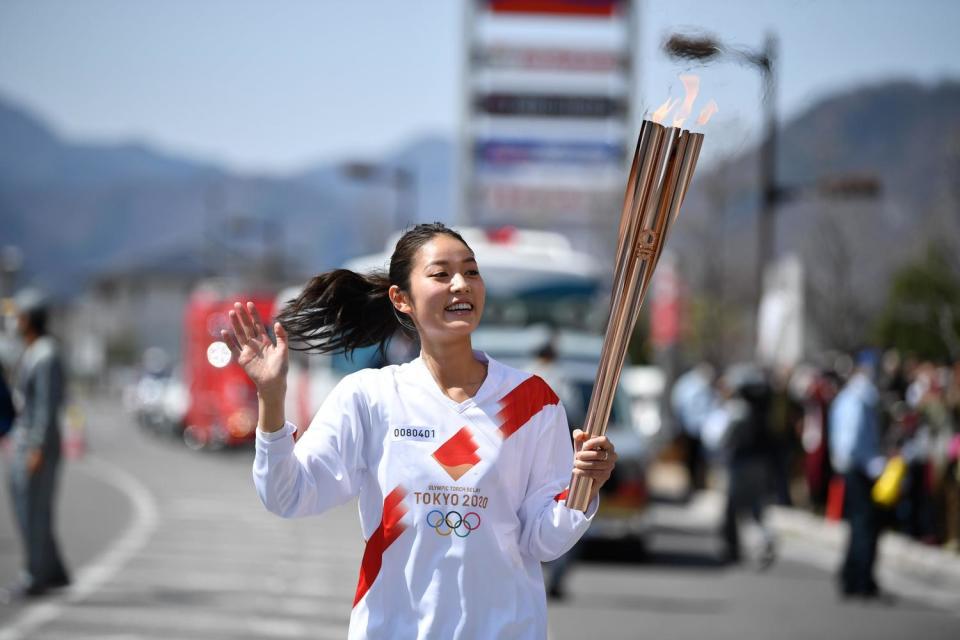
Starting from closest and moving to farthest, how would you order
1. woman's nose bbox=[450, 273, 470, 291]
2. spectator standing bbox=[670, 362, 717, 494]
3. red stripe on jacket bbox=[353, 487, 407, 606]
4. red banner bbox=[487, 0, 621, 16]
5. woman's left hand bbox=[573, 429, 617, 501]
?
woman's left hand bbox=[573, 429, 617, 501], red stripe on jacket bbox=[353, 487, 407, 606], woman's nose bbox=[450, 273, 470, 291], spectator standing bbox=[670, 362, 717, 494], red banner bbox=[487, 0, 621, 16]

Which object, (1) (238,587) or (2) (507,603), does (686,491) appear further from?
(2) (507,603)

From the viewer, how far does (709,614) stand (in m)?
10.6

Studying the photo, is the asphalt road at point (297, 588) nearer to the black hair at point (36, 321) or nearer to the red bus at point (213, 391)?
the black hair at point (36, 321)

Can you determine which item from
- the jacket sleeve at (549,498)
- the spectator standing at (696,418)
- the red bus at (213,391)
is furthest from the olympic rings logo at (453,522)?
the red bus at (213,391)

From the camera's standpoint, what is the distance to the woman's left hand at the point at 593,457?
359cm

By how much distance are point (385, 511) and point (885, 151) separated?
168m

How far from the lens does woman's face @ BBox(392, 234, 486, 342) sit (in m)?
3.82

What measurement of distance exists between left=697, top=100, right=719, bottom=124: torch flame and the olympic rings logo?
107 cm

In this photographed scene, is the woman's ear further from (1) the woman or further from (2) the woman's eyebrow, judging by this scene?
(2) the woman's eyebrow

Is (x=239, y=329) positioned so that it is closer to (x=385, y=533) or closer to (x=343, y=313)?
(x=343, y=313)

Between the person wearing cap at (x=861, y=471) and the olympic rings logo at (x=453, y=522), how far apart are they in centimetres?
836

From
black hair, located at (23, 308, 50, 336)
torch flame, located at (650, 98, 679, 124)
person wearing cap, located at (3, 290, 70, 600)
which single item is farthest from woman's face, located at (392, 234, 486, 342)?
black hair, located at (23, 308, 50, 336)

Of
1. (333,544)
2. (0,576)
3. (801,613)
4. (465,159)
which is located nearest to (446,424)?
(801,613)

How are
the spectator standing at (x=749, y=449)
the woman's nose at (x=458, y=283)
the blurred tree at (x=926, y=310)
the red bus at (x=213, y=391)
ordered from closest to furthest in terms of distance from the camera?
the woman's nose at (x=458, y=283) < the spectator standing at (x=749, y=449) < the blurred tree at (x=926, y=310) < the red bus at (x=213, y=391)
